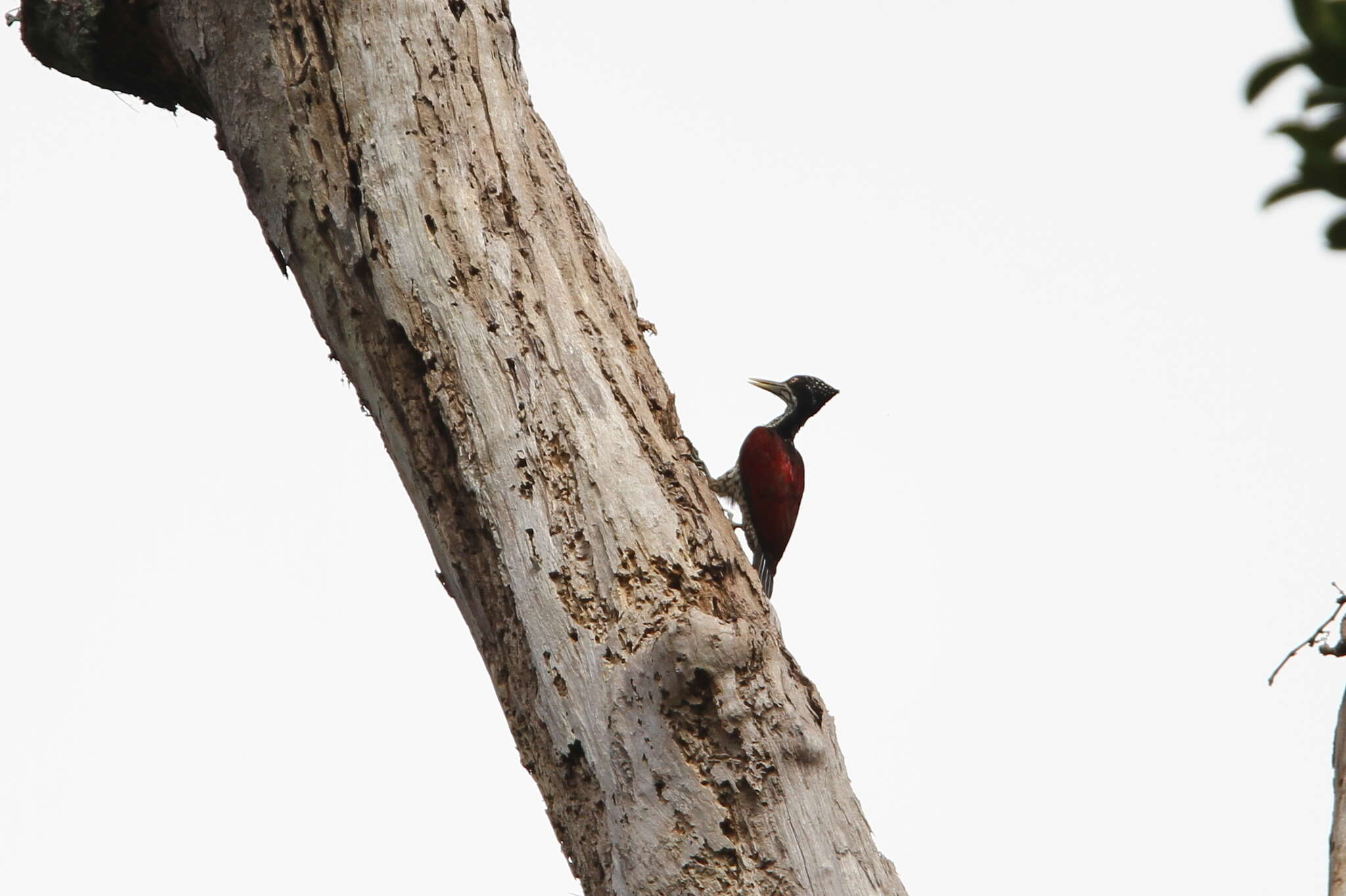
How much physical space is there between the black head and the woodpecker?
6 cm

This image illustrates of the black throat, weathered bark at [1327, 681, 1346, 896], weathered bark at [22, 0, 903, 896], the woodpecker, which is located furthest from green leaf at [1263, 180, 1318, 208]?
the black throat

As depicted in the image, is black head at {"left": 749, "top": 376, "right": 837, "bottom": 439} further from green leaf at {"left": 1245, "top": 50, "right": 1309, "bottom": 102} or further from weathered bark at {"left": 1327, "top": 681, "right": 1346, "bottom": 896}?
green leaf at {"left": 1245, "top": 50, "right": 1309, "bottom": 102}

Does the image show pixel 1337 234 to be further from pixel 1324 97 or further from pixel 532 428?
pixel 532 428

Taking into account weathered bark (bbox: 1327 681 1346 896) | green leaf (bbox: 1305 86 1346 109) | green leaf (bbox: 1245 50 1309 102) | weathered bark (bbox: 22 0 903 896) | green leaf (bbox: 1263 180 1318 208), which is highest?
weathered bark (bbox: 22 0 903 896)

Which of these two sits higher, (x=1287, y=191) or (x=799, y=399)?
(x=799, y=399)

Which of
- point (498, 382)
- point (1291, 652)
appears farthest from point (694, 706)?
point (1291, 652)

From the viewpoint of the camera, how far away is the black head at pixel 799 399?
604 centimetres

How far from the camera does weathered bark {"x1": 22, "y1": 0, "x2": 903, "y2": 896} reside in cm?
238

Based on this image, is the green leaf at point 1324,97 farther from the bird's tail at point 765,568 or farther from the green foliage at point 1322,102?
the bird's tail at point 765,568

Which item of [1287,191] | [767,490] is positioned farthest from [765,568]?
[1287,191]

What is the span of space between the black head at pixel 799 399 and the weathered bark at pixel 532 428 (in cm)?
307

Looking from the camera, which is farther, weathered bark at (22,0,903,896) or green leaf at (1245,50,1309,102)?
weathered bark at (22,0,903,896)

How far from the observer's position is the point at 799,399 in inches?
239

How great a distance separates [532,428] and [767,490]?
306 cm
